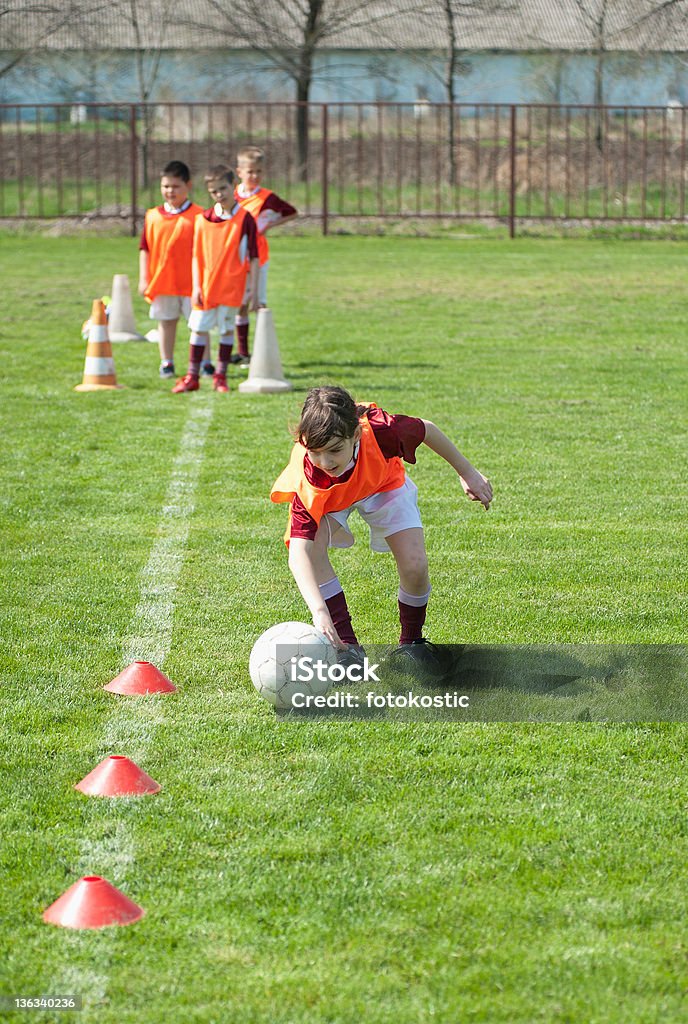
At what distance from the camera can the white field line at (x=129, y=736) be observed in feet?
9.38

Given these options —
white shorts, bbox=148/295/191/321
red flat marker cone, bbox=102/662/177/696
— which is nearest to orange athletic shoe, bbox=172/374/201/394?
white shorts, bbox=148/295/191/321

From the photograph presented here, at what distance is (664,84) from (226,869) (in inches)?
1731

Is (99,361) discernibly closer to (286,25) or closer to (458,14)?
(286,25)

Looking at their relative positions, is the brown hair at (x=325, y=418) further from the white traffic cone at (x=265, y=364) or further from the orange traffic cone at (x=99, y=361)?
the orange traffic cone at (x=99, y=361)

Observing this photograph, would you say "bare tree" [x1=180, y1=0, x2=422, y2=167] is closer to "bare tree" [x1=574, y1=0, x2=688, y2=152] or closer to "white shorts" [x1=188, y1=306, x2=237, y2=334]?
"bare tree" [x1=574, y1=0, x2=688, y2=152]

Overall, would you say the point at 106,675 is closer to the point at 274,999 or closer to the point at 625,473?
the point at 274,999

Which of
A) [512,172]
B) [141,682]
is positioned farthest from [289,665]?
[512,172]

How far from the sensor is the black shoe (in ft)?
15.1

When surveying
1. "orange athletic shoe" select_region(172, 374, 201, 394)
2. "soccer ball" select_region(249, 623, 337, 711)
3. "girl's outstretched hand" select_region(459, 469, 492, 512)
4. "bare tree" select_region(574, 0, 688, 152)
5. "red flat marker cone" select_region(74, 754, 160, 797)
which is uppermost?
"bare tree" select_region(574, 0, 688, 152)

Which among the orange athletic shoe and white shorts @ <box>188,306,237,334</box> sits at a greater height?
white shorts @ <box>188,306,237,334</box>

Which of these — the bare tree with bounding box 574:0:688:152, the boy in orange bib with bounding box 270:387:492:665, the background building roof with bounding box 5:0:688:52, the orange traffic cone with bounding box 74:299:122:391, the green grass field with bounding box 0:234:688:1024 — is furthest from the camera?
the background building roof with bounding box 5:0:688:52

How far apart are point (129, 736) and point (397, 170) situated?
25.7 meters

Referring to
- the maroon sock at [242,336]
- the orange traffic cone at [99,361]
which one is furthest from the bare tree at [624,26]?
the orange traffic cone at [99,361]

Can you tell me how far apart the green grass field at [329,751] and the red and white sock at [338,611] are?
27 cm
